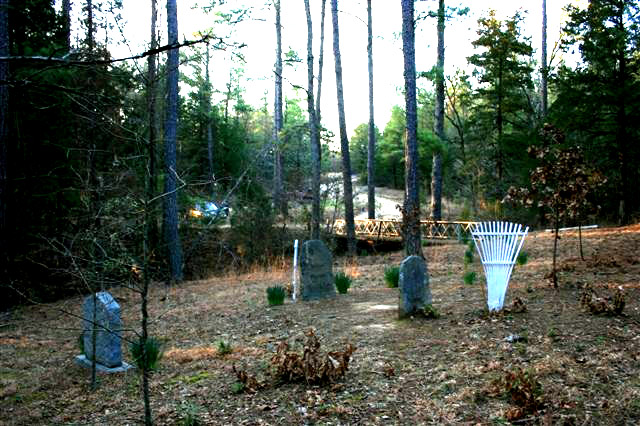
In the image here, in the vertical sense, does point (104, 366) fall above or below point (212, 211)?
below

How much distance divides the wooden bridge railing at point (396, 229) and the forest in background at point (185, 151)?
2553mm

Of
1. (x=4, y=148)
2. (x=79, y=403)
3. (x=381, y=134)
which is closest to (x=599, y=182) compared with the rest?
(x=79, y=403)

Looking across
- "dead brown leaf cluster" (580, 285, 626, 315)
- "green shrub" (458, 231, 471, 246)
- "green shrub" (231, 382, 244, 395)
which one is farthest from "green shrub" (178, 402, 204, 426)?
"green shrub" (458, 231, 471, 246)

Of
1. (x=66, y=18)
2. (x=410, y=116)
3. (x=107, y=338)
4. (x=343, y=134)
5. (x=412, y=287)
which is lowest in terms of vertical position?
(x=107, y=338)

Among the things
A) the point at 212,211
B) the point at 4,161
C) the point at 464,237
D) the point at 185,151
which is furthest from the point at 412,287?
the point at 185,151

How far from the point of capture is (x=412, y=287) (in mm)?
7199

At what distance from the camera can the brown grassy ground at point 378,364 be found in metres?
4.48

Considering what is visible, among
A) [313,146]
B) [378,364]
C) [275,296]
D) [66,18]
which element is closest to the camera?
[378,364]

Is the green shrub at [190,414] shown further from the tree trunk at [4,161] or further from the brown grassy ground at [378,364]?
the tree trunk at [4,161]

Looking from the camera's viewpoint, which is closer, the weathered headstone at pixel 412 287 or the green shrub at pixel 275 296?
the weathered headstone at pixel 412 287

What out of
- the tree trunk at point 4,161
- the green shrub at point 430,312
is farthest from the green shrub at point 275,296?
the tree trunk at point 4,161

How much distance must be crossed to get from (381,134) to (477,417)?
4532 centimetres

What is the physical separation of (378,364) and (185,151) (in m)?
18.0

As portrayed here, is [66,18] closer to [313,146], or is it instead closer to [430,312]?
[313,146]
